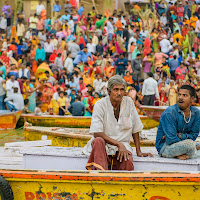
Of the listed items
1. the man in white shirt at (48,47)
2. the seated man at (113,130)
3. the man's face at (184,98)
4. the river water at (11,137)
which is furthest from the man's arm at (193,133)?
the man in white shirt at (48,47)

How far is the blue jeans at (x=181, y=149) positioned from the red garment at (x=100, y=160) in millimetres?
507

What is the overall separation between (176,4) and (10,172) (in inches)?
718

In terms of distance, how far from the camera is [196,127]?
19.8 feet

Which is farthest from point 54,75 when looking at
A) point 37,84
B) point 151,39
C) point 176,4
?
point 176,4

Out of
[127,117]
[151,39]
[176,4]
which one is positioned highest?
[176,4]

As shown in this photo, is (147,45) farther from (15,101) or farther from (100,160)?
(100,160)

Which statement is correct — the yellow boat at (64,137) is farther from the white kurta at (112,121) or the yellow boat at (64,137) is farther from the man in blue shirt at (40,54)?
the man in blue shirt at (40,54)

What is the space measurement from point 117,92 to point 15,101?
30.8ft

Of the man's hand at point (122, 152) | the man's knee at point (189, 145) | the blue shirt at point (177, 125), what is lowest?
the man's hand at point (122, 152)

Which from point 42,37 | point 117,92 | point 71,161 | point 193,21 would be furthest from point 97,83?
point 117,92

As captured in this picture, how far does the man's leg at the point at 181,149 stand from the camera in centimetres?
581

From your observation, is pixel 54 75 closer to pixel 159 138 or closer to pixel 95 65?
pixel 95 65

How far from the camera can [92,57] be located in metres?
18.2

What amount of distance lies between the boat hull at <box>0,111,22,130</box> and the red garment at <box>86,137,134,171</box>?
28.4 feet
